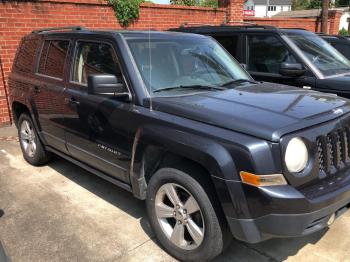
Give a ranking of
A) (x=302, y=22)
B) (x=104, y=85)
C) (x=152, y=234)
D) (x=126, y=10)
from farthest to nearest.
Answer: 1. (x=302, y=22)
2. (x=126, y=10)
3. (x=152, y=234)
4. (x=104, y=85)

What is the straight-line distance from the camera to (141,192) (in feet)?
11.9

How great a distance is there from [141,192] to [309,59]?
11.7 ft

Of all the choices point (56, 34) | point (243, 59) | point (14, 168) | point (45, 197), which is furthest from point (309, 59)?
point (14, 168)

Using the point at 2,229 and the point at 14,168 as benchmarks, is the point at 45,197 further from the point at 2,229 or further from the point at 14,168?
the point at 14,168

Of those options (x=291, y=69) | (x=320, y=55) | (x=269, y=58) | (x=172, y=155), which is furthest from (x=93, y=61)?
(x=320, y=55)

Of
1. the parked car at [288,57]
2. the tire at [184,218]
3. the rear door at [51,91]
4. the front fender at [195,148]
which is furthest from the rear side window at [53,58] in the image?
the parked car at [288,57]

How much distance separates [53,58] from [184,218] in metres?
2.66

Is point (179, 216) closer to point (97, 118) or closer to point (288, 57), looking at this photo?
point (97, 118)

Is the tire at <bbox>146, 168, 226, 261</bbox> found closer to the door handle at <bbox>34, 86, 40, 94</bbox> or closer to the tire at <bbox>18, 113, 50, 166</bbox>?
the door handle at <bbox>34, 86, 40, 94</bbox>

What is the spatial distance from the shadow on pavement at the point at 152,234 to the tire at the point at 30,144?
0.22 meters

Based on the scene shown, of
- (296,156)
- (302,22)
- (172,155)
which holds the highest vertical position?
Result: (302,22)

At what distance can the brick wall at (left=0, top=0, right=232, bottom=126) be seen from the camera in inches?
297

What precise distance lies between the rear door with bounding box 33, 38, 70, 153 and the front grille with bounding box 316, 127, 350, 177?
2748 millimetres

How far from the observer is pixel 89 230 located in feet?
12.9
